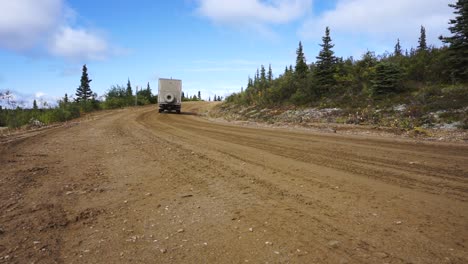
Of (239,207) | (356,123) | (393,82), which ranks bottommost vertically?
(239,207)

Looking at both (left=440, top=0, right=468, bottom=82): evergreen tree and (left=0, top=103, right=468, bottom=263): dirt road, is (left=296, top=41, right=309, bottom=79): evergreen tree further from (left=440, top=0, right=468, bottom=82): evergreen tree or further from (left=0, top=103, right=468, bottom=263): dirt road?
(left=0, top=103, right=468, bottom=263): dirt road

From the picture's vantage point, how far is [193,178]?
6090mm

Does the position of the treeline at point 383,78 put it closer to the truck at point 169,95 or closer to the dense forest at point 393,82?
the dense forest at point 393,82

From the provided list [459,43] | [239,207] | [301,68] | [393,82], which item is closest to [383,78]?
[393,82]

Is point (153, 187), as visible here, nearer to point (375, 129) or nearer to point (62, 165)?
point (62, 165)

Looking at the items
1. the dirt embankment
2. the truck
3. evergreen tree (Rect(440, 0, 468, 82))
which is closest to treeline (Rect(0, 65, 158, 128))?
the truck

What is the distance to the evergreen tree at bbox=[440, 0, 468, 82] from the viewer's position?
1444 cm

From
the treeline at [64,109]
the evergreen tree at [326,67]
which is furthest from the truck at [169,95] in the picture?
the evergreen tree at [326,67]

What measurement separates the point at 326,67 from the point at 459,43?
741cm

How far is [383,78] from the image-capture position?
1650 cm

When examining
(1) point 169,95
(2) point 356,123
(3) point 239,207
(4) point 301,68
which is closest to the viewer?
(3) point 239,207

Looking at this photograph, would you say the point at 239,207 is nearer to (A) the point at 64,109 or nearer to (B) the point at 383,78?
(B) the point at 383,78

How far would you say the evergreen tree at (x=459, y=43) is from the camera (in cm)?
1444

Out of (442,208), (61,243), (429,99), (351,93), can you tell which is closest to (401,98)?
(429,99)
